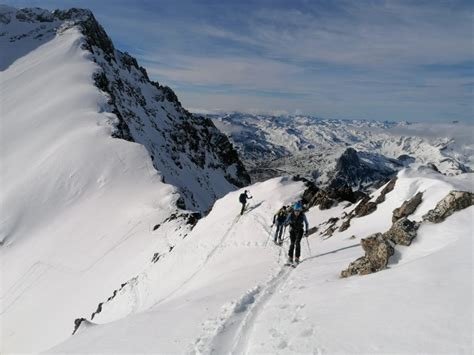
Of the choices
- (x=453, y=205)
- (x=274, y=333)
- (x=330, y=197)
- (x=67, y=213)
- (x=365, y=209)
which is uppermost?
(x=453, y=205)

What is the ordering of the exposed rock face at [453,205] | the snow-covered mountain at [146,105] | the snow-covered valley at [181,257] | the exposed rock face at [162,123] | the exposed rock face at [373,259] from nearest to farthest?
the snow-covered valley at [181,257]
the exposed rock face at [373,259]
the exposed rock face at [453,205]
the exposed rock face at [162,123]
the snow-covered mountain at [146,105]

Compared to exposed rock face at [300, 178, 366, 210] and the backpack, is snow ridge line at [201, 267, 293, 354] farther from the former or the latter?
exposed rock face at [300, 178, 366, 210]

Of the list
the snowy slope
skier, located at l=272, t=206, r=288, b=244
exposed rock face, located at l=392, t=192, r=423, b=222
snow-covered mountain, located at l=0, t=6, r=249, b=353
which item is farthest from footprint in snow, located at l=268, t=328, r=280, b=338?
snow-covered mountain, located at l=0, t=6, r=249, b=353

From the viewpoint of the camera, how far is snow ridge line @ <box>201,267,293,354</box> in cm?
961

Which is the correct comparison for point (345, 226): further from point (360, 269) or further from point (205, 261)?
point (360, 269)

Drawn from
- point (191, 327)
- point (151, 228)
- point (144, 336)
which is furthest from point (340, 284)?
point (151, 228)

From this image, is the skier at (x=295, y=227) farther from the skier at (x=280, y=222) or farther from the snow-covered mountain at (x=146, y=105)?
the snow-covered mountain at (x=146, y=105)

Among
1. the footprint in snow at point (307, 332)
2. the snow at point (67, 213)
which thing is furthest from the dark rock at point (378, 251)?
the snow at point (67, 213)

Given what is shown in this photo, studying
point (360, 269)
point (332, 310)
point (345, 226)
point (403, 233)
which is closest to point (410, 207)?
point (403, 233)

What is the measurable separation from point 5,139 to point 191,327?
80569 millimetres

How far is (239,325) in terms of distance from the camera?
10828 millimetres

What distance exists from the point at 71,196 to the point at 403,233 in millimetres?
49561

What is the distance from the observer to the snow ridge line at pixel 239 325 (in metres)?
9.61

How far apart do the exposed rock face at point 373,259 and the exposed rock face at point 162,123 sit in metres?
82.9
